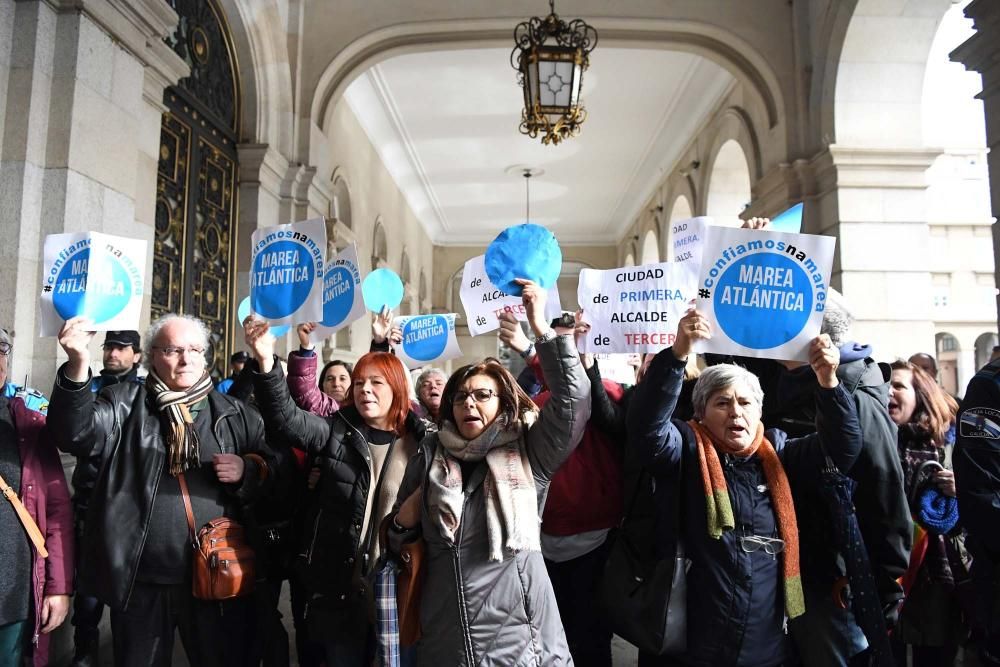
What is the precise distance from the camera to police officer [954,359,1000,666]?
217 centimetres

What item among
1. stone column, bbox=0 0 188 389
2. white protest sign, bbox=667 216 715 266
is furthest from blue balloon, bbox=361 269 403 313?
white protest sign, bbox=667 216 715 266

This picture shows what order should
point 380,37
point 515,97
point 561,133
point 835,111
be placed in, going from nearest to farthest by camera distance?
point 561,133 → point 835,111 → point 380,37 → point 515,97

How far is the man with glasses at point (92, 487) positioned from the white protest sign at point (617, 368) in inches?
89.9

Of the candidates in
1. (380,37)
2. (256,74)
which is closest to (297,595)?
(256,74)

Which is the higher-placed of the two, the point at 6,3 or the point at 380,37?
the point at 380,37

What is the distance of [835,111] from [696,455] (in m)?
6.34

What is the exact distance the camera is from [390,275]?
495 centimetres

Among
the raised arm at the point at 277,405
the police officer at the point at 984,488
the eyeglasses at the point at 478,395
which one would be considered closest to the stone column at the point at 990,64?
the police officer at the point at 984,488

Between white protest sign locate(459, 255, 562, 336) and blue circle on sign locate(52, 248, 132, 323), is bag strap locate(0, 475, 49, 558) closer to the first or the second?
blue circle on sign locate(52, 248, 132, 323)

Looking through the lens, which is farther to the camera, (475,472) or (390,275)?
(390,275)

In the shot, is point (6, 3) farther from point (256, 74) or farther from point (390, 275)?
Answer: point (256, 74)

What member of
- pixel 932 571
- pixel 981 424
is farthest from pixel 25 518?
pixel 932 571

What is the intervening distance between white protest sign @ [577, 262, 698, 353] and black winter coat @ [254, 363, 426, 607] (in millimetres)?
1145

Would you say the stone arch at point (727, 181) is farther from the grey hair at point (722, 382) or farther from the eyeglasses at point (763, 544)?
the eyeglasses at point (763, 544)
